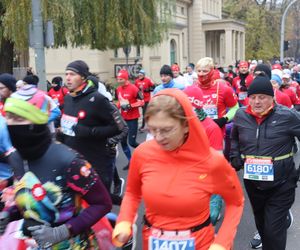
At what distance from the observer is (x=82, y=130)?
489 centimetres

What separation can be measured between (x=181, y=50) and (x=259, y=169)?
43051 millimetres

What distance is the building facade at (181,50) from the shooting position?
3338cm

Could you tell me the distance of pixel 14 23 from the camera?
1295cm

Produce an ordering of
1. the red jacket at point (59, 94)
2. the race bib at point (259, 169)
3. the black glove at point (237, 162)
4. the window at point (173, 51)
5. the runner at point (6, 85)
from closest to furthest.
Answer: the race bib at point (259, 169)
the black glove at point (237, 162)
the runner at point (6, 85)
the red jacket at point (59, 94)
the window at point (173, 51)

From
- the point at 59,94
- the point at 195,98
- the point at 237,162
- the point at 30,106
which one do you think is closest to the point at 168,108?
the point at 30,106

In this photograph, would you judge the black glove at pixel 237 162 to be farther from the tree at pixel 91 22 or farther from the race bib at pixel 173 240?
the tree at pixel 91 22

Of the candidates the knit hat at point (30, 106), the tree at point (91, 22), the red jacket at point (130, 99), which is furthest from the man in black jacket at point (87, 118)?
the tree at point (91, 22)

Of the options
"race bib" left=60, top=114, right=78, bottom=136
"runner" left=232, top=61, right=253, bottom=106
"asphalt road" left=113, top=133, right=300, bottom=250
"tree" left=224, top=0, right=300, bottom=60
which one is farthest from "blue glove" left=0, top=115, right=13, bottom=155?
"tree" left=224, top=0, right=300, bottom=60

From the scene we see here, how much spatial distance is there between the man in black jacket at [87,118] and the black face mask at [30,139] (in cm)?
238

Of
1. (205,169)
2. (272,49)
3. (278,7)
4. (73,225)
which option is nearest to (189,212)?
(205,169)

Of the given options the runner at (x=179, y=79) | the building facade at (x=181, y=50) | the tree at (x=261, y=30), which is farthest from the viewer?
the tree at (x=261, y=30)

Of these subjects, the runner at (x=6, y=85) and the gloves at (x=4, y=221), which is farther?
the runner at (x=6, y=85)

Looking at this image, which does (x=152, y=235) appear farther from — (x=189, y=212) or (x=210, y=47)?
(x=210, y=47)

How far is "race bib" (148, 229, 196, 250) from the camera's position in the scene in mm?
2570
